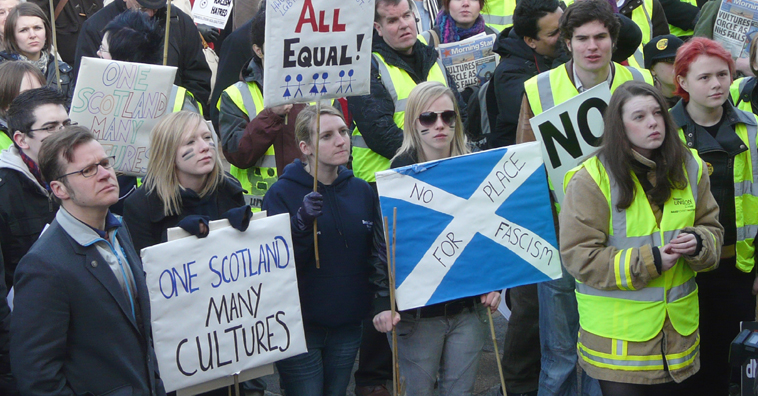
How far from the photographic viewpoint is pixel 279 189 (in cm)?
417

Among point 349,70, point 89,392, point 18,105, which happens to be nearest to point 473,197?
point 349,70

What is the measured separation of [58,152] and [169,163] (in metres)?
0.72

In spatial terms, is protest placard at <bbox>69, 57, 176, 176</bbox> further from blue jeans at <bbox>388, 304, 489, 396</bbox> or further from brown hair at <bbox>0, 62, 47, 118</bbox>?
blue jeans at <bbox>388, 304, 489, 396</bbox>

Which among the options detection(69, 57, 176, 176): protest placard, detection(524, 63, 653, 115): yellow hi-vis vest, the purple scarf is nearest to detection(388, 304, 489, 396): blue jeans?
detection(524, 63, 653, 115): yellow hi-vis vest

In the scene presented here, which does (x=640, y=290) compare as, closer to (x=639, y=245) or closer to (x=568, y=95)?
(x=639, y=245)

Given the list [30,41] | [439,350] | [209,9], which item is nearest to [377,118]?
[439,350]

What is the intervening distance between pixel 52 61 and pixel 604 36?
163 inches

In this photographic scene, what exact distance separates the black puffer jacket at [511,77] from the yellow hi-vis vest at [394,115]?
53cm

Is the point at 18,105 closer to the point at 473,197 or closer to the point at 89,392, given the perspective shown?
the point at 89,392

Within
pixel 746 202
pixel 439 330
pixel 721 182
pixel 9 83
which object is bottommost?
pixel 439 330

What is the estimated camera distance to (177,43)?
6.72 meters

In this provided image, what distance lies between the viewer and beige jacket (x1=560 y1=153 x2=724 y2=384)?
373 cm

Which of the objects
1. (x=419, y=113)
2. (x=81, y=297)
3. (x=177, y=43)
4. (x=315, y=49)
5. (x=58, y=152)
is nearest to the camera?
(x=81, y=297)

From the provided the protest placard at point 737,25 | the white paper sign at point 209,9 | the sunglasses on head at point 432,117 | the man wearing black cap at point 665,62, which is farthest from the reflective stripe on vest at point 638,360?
the white paper sign at point 209,9
